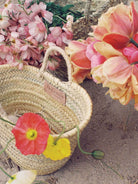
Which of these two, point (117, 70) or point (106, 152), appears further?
point (106, 152)

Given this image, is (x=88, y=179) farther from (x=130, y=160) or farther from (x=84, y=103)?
(x=84, y=103)

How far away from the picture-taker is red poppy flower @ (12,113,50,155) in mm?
550

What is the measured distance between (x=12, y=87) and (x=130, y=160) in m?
0.61

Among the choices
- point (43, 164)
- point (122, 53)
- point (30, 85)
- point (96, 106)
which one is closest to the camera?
point (122, 53)

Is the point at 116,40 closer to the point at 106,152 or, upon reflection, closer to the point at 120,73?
the point at 120,73

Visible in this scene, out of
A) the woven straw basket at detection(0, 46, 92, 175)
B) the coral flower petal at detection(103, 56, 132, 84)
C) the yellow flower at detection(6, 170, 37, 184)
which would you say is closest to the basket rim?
the woven straw basket at detection(0, 46, 92, 175)

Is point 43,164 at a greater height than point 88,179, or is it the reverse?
point 43,164

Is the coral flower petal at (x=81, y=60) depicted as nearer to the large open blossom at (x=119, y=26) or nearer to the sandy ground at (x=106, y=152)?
the large open blossom at (x=119, y=26)

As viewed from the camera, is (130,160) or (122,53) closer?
(122,53)

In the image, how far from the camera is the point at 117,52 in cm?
53

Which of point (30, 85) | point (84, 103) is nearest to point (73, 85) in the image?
point (84, 103)

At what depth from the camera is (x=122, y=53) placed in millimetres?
544

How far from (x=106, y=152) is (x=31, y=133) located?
51 cm

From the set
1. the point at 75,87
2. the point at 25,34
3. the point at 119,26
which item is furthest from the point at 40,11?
the point at 119,26
